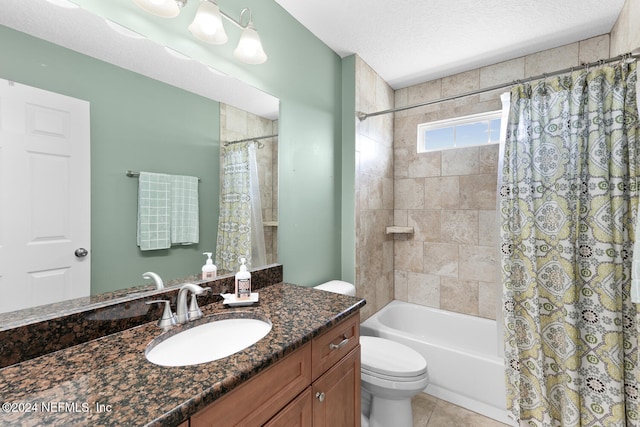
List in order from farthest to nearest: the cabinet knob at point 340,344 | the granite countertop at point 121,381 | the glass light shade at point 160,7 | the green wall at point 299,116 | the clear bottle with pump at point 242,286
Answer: the green wall at point 299,116
the clear bottle with pump at point 242,286
the cabinet knob at point 340,344
the glass light shade at point 160,7
the granite countertop at point 121,381

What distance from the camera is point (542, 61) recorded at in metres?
2.09

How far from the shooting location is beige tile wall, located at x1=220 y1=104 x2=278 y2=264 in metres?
1.46

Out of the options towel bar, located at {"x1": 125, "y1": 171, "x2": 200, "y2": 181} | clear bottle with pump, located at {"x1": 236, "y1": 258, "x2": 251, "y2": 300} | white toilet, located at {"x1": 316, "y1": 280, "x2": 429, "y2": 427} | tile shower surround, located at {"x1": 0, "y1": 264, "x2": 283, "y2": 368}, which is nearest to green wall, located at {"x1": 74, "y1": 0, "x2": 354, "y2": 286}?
clear bottle with pump, located at {"x1": 236, "y1": 258, "x2": 251, "y2": 300}

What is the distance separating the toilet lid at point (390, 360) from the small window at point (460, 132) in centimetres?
175

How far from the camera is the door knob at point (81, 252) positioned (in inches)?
34.9

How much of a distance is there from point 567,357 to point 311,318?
1.50m

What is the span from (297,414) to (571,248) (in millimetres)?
1653

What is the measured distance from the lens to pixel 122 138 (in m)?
0.99

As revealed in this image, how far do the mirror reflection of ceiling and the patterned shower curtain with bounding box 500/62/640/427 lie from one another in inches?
68.2

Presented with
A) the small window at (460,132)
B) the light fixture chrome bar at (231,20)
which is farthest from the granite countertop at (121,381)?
the small window at (460,132)

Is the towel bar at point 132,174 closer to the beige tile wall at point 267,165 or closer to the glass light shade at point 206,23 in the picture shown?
the beige tile wall at point 267,165

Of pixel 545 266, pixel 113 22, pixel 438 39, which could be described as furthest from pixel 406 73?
pixel 113 22

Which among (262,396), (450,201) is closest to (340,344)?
(262,396)

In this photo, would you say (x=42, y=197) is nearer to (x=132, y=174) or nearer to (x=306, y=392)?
(x=132, y=174)
